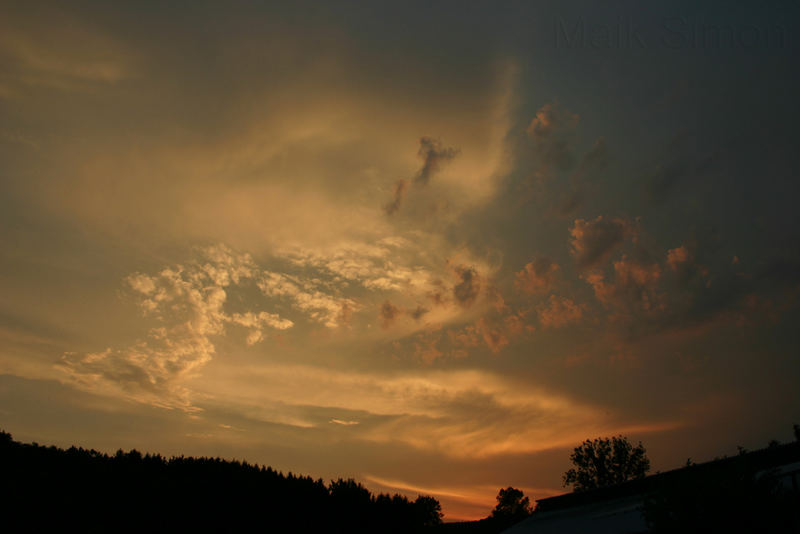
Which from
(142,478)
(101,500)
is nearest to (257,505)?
(142,478)

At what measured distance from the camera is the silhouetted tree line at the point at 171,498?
853 inches

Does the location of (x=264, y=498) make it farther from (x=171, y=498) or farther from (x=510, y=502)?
(x=510, y=502)

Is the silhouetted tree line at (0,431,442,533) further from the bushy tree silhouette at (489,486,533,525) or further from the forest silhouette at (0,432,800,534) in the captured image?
the bushy tree silhouette at (489,486,533,525)

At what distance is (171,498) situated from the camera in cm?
2558

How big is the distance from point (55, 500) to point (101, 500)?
2072 millimetres

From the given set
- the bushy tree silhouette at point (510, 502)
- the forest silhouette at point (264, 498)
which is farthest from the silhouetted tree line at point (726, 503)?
the bushy tree silhouette at point (510, 502)

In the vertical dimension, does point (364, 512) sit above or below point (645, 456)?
below

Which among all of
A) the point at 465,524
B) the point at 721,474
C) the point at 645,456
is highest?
the point at 645,456

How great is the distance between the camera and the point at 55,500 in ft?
71.4

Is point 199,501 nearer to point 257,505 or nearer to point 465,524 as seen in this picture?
point 257,505

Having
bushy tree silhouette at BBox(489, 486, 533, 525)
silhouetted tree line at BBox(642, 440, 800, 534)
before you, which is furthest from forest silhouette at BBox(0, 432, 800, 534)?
bushy tree silhouette at BBox(489, 486, 533, 525)

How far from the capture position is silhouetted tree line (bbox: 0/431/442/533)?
2166 cm

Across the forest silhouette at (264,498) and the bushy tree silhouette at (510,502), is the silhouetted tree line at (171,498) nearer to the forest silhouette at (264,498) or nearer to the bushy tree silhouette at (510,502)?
the forest silhouette at (264,498)

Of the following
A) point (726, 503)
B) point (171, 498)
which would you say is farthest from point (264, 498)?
point (726, 503)
